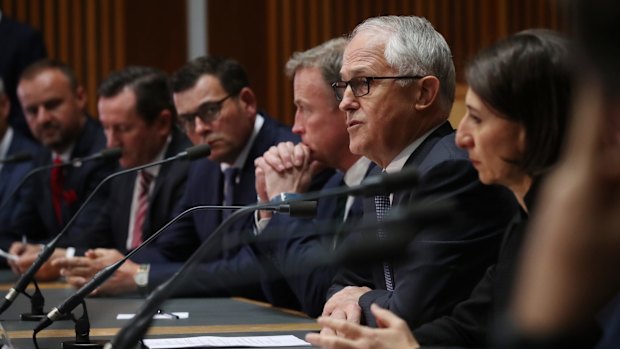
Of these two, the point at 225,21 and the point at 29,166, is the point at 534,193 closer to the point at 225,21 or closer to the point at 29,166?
the point at 29,166

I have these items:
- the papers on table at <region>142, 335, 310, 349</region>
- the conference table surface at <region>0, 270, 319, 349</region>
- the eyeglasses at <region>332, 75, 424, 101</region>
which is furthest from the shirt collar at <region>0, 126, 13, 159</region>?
the papers on table at <region>142, 335, 310, 349</region>

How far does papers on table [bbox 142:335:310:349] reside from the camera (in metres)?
2.48

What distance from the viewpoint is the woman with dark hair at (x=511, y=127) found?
2053 millimetres

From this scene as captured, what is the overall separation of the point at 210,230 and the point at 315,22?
3.04 metres

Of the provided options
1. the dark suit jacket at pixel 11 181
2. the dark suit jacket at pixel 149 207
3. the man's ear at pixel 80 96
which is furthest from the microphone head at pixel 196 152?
the man's ear at pixel 80 96

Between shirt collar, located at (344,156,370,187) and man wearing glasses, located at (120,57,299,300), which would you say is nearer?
shirt collar, located at (344,156,370,187)

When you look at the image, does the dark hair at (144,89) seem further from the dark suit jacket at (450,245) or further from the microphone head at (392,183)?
the microphone head at (392,183)

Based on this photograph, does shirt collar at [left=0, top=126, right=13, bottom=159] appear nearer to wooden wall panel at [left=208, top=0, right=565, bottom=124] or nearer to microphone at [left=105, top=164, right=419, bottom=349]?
wooden wall panel at [left=208, top=0, right=565, bottom=124]

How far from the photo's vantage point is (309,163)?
3.66 meters

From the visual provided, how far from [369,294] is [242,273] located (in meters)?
1.10

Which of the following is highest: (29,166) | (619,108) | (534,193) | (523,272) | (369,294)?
(619,108)

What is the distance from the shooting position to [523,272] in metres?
1.13

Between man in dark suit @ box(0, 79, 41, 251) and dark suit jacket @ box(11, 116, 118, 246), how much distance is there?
0.16ft

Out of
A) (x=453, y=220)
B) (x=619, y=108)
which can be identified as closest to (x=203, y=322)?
(x=453, y=220)
